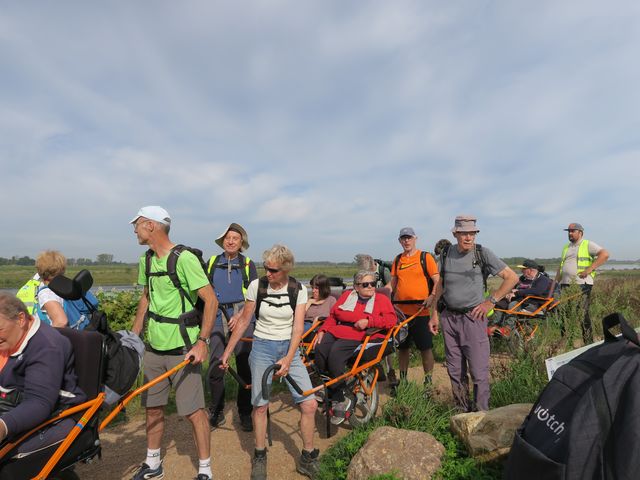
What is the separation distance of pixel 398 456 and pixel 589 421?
1.93 metres

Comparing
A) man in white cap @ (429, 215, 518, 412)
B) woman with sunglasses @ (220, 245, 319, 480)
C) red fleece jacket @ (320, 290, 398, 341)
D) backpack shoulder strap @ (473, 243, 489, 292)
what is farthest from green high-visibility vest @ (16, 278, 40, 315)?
backpack shoulder strap @ (473, 243, 489, 292)

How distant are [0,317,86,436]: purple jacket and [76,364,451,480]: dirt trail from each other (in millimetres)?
1644

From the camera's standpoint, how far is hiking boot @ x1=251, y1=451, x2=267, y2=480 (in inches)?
131

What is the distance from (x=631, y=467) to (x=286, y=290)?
8.63 feet

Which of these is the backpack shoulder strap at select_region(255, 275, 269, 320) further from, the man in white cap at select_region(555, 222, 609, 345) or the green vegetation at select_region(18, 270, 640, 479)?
the man in white cap at select_region(555, 222, 609, 345)

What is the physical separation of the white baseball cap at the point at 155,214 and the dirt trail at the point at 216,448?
2298mm

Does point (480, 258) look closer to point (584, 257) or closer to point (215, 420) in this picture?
point (215, 420)

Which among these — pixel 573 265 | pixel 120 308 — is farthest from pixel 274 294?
pixel 573 265

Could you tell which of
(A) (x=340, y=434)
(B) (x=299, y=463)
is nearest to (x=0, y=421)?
(B) (x=299, y=463)

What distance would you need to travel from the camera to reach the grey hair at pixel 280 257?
341 centimetres

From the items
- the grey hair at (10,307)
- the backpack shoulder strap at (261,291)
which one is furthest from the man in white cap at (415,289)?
the grey hair at (10,307)

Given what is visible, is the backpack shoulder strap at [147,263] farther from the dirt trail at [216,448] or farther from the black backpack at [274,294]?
the dirt trail at [216,448]

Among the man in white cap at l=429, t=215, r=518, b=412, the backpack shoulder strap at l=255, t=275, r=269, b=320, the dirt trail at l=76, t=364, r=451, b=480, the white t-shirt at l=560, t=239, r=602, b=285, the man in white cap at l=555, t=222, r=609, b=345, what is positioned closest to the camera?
the backpack shoulder strap at l=255, t=275, r=269, b=320

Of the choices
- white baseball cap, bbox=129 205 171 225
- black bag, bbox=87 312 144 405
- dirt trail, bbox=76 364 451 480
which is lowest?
dirt trail, bbox=76 364 451 480
